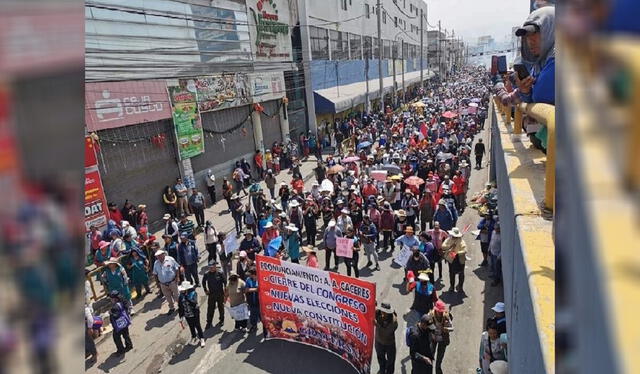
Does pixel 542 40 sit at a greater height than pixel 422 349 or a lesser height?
greater

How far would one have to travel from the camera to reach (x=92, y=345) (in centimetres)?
749

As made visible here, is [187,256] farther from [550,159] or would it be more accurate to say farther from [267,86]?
[267,86]

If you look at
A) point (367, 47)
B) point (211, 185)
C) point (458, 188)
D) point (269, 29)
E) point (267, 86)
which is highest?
point (269, 29)

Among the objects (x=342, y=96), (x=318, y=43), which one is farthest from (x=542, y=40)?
(x=342, y=96)

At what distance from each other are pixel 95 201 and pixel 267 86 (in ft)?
40.1

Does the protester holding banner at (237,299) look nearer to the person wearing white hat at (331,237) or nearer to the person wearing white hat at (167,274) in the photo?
the person wearing white hat at (167,274)

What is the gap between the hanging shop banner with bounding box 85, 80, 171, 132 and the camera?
1256 cm

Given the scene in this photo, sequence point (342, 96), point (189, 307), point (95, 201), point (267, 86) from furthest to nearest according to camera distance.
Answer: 1. point (342, 96)
2. point (267, 86)
3. point (95, 201)
4. point (189, 307)

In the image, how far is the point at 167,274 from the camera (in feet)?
29.6

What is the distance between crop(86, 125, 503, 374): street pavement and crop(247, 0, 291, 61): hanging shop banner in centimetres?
1498

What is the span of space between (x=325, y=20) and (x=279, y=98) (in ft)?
31.7
